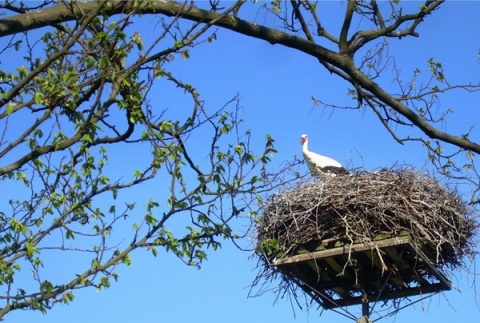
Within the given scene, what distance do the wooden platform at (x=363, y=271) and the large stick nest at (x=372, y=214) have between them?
0.11 m

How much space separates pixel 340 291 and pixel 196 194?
129 inches

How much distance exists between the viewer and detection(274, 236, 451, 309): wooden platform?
836cm

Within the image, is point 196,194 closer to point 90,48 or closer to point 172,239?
point 172,239

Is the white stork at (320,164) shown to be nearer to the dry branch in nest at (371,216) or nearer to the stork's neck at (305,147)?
the stork's neck at (305,147)

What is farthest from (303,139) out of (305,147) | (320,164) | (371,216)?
(371,216)

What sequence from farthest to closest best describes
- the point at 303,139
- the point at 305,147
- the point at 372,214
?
the point at 303,139
the point at 305,147
the point at 372,214

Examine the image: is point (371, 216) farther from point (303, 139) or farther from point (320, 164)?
point (303, 139)

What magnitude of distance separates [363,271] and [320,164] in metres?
2.66

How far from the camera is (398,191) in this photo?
29.3 ft

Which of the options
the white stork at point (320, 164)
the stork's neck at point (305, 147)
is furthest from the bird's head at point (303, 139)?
the white stork at point (320, 164)

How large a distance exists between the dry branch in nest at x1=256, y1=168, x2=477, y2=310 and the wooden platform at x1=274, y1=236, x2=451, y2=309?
0.07m

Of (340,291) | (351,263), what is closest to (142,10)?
(351,263)

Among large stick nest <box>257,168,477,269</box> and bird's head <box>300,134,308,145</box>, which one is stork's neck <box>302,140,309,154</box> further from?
large stick nest <box>257,168,477,269</box>

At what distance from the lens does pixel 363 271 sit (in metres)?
8.70
